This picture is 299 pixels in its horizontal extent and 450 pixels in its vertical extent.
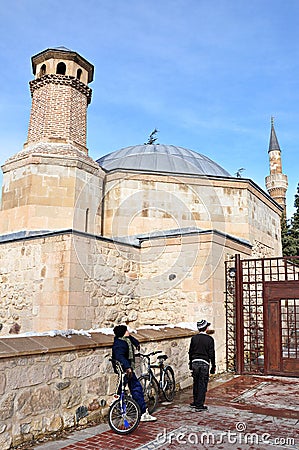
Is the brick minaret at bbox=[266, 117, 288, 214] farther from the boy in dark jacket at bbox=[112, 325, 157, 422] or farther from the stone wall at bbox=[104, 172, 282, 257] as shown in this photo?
the boy in dark jacket at bbox=[112, 325, 157, 422]

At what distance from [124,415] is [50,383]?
994 mm

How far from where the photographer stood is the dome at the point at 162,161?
51.4ft

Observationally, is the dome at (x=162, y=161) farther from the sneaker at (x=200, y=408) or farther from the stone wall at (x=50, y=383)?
the stone wall at (x=50, y=383)

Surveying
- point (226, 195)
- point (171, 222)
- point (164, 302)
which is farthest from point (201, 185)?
point (164, 302)

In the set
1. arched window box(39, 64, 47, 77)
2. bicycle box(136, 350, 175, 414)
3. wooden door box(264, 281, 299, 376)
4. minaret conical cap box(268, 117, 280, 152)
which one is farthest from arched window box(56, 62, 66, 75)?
minaret conical cap box(268, 117, 280, 152)

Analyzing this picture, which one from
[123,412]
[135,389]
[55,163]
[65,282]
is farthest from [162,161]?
[123,412]

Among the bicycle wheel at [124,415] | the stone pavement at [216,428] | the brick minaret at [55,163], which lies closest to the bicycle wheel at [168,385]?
the stone pavement at [216,428]

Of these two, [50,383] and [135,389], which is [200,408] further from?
[50,383]

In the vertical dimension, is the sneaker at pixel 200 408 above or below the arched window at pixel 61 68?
below

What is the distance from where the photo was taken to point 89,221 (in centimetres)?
1216

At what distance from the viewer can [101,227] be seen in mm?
13008

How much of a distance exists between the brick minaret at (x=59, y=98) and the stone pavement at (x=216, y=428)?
915 centimetres

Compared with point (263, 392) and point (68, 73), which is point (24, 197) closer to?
point (68, 73)

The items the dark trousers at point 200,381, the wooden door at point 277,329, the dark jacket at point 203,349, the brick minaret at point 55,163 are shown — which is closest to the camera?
the dark trousers at point 200,381
